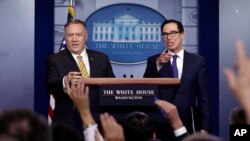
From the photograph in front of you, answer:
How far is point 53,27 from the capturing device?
7535 mm

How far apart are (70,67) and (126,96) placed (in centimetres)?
74

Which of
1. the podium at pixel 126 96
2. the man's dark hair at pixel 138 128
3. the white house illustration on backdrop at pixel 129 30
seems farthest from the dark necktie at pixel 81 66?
the white house illustration on backdrop at pixel 129 30

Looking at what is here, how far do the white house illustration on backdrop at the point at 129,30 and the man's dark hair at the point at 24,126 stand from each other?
557 cm

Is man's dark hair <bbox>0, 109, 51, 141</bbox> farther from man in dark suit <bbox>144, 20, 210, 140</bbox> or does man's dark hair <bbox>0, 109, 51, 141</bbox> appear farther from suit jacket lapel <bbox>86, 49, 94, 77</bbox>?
suit jacket lapel <bbox>86, 49, 94, 77</bbox>

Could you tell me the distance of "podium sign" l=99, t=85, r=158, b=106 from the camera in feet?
14.4

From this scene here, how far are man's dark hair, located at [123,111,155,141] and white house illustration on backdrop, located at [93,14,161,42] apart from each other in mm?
4417

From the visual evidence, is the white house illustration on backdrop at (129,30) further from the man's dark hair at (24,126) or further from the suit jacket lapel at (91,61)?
the man's dark hair at (24,126)

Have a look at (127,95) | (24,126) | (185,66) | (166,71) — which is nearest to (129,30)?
(185,66)

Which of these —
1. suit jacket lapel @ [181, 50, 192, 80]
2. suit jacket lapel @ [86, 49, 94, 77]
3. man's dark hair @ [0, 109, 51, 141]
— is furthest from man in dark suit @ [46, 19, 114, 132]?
man's dark hair @ [0, 109, 51, 141]

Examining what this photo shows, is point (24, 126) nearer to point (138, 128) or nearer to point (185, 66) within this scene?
point (138, 128)

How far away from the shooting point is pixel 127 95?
174 inches

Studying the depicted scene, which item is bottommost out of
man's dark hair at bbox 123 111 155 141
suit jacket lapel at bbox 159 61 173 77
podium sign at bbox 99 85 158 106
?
man's dark hair at bbox 123 111 155 141

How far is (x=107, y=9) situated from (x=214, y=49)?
1.25 metres

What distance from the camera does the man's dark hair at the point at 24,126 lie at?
1.97 meters
